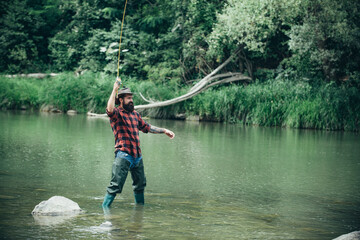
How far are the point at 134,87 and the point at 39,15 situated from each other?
12544 mm

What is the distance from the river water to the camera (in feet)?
18.7

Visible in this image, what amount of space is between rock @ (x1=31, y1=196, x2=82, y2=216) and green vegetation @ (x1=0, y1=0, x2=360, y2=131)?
1610 cm

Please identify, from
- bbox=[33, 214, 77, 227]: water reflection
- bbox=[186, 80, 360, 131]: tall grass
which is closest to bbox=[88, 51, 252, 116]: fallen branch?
bbox=[186, 80, 360, 131]: tall grass

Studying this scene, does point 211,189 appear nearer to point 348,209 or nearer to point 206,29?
point 348,209

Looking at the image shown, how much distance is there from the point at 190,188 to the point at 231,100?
14.8m

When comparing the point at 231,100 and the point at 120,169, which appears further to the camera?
the point at 231,100

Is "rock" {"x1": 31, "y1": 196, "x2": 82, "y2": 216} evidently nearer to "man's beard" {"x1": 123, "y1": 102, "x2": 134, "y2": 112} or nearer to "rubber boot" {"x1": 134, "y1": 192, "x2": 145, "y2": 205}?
"rubber boot" {"x1": 134, "y1": 192, "x2": 145, "y2": 205}

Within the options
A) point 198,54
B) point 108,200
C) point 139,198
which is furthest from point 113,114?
point 198,54

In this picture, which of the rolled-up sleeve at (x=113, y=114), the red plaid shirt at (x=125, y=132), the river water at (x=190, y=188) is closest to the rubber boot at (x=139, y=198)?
the river water at (x=190, y=188)

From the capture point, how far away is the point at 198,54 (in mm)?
26453

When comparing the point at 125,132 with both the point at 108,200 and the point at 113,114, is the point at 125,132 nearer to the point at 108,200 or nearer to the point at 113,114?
the point at 113,114

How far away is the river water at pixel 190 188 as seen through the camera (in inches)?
224

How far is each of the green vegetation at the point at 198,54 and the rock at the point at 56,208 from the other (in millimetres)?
16095

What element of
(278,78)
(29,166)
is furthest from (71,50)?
(29,166)
